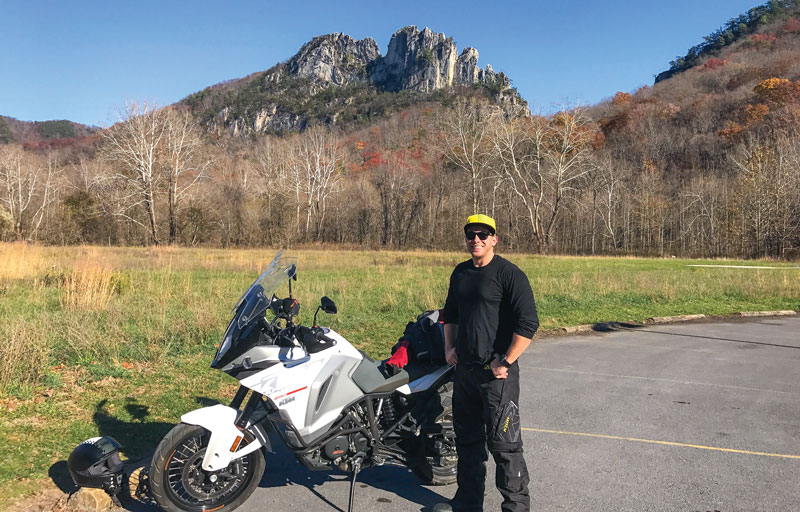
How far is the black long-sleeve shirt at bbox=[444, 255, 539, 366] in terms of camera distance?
3277mm

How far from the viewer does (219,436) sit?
11.2 ft

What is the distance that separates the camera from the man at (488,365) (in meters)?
3.27

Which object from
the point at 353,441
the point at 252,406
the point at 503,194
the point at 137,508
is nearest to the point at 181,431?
the point at 252,406

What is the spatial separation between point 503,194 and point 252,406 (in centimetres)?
5778

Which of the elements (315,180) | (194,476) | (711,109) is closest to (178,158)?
(315,180)

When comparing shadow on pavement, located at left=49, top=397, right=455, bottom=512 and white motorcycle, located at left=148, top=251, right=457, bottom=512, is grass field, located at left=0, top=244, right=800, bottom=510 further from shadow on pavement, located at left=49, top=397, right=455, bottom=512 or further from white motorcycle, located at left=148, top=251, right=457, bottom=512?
white motorcycle, located at left=148, top=251, right=457, bottom=512

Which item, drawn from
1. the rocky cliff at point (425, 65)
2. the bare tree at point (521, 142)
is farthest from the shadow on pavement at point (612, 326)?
the rocky cliff at point (425, 65)

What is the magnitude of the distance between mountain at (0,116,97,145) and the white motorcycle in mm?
121016

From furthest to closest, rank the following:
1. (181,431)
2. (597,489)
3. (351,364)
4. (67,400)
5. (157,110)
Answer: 1. (157,110)
2. (67,400)
3. (597,489)
4. (351,364)
5. (181,431)

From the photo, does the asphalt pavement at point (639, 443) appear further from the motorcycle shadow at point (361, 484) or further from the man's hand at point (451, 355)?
the man's hand at point (451, 355)

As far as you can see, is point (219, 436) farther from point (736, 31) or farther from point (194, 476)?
point (736, 31)

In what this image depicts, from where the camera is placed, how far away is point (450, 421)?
4.16 meters

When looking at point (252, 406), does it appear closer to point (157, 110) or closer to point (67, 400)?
point (67, 400)

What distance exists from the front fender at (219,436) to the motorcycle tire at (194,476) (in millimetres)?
80
